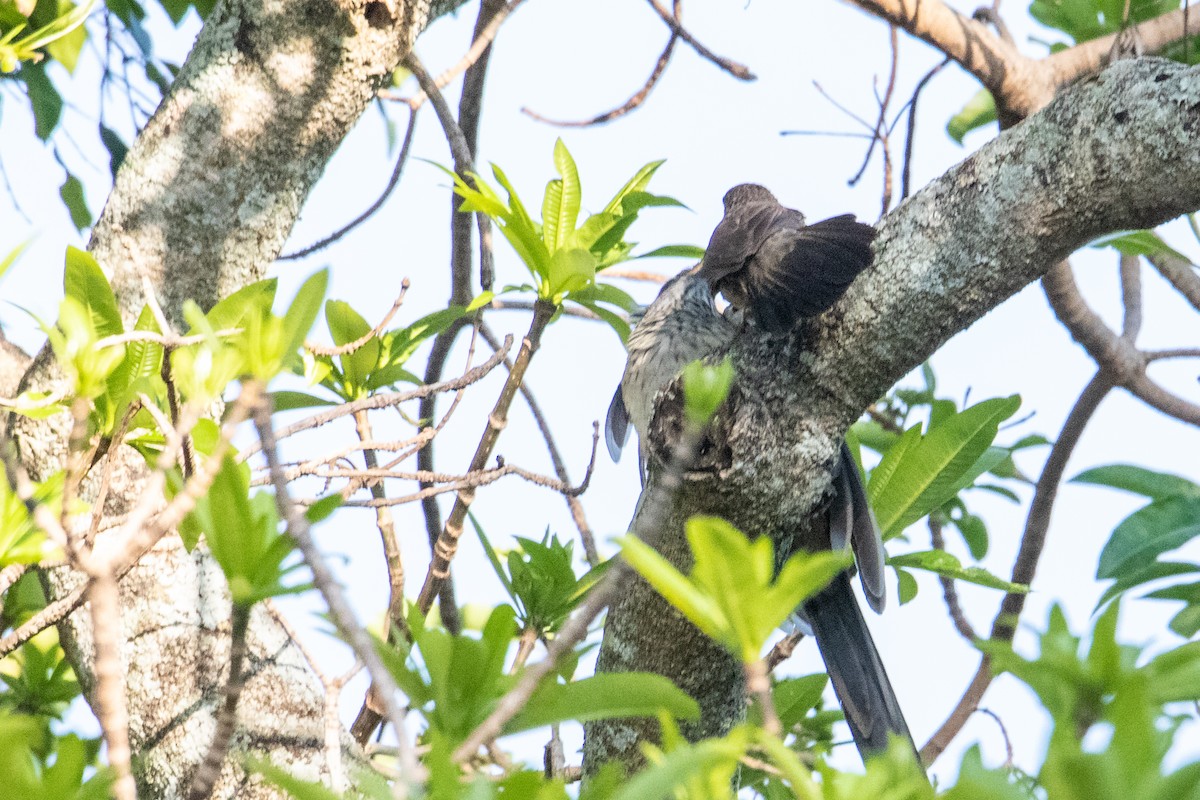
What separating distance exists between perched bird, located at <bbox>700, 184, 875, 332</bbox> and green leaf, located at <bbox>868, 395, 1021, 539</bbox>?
1.30 feet

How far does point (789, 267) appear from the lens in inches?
51.8

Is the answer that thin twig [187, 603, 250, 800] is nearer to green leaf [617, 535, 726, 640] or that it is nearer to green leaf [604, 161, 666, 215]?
green leaf [617, 535, 726, 640]

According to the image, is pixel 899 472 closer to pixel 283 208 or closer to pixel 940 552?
pixel 940 552

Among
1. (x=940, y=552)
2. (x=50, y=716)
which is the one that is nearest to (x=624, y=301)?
(x=940, y=552)

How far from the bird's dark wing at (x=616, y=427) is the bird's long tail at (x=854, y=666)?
2.28 ft

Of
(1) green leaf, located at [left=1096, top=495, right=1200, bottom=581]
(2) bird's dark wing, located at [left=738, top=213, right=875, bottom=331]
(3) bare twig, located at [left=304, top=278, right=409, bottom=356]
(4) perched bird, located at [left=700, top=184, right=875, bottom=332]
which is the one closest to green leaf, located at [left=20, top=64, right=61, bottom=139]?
(3) bare twig, located at [left=304, top=278, right=409, bottom=356]

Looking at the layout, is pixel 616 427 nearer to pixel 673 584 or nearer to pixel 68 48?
pixel 68 48

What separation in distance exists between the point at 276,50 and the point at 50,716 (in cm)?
119

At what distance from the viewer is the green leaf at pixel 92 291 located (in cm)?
118

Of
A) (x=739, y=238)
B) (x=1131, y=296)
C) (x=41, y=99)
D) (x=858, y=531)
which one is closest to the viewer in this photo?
(x=739, y=238)

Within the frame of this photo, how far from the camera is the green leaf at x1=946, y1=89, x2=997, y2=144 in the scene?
282cm

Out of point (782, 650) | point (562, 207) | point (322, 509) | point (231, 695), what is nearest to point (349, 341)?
point (562, 207)

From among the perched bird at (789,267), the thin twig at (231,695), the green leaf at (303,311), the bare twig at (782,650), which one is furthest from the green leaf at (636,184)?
A: the thin twig at (231,695)

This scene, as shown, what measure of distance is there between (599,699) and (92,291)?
2.60 ft
